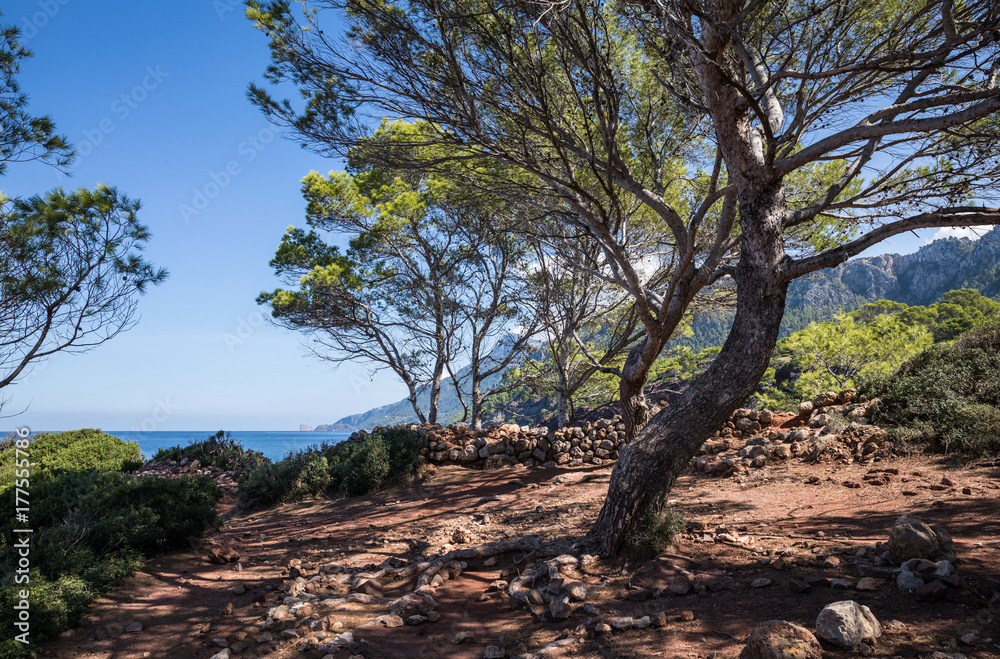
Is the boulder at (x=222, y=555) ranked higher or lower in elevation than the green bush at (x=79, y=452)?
lower

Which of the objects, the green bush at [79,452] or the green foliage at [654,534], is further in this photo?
the green bush at [79,452]

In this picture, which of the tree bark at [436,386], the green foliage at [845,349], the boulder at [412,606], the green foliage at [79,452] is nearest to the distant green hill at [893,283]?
the green foliage at [845,349]

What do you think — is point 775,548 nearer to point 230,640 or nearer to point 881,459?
point 881,459

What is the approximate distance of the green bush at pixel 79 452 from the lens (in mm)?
12414

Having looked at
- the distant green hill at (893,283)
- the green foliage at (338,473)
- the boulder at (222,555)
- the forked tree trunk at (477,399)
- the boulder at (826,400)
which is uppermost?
the distant green hill at (893,283)

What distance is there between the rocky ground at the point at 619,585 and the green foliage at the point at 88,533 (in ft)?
0.75

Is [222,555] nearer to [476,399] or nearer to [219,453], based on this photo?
[476,399]

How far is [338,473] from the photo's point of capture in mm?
10203

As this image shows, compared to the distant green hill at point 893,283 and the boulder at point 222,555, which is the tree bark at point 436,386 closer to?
the boulder at point 222,555

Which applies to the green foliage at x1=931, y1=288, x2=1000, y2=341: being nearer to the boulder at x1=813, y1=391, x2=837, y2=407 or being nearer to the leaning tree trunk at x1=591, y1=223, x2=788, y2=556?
the boulder at x1=813, y1=391, x2=837, y2=407

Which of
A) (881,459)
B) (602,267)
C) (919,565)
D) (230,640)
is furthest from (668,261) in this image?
(230,640)

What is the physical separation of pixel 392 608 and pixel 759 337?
12.2 ft

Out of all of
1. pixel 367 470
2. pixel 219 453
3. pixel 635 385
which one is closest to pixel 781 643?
pixel 635 385

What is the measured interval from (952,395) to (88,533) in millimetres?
10609
